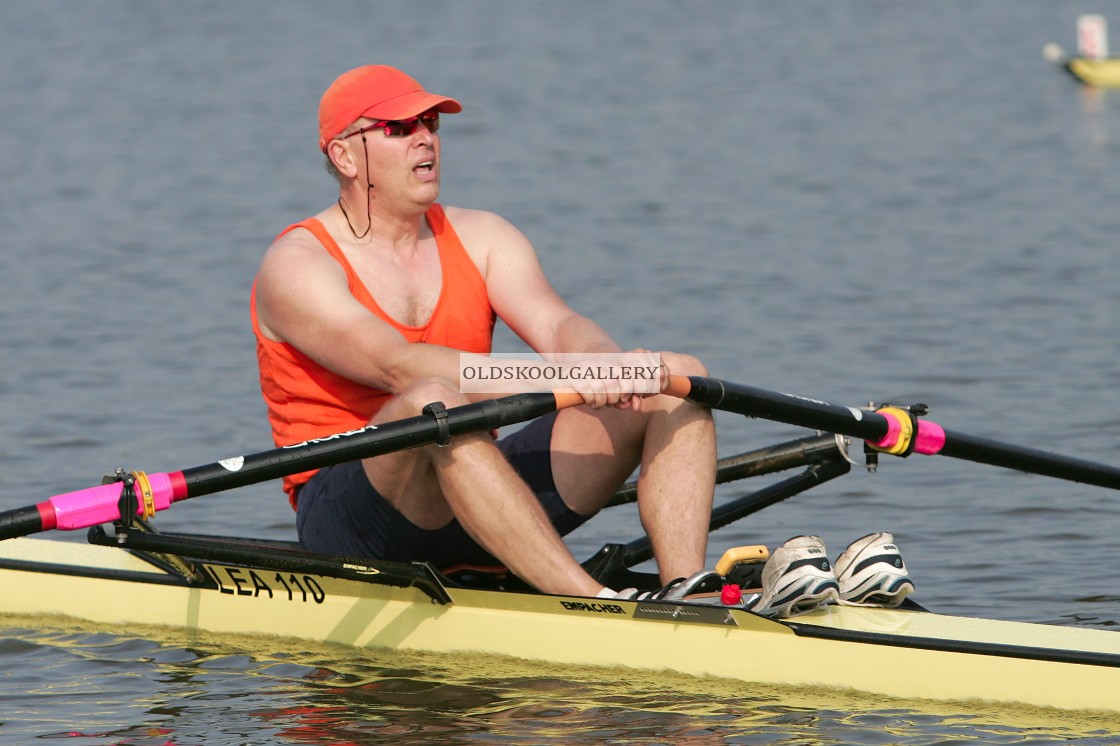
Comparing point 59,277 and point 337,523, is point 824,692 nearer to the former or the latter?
point 337,523

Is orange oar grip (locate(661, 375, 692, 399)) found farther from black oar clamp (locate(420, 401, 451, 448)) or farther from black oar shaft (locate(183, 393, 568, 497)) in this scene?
black oar clamp (locate(420, 401, 451, 448))

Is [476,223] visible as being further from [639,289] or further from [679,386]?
[639,289]

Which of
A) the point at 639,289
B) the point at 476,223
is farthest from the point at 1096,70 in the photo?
the point at 476,223

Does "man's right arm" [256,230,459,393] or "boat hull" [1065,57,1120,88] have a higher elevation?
"boat hull" [1065,57,1120,88]

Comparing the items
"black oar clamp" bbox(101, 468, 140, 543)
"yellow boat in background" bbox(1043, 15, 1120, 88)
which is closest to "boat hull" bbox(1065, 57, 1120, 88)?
"yellow boat in background" bbox(1043, 15, 1120, 88)

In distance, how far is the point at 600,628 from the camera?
5238 millimetres

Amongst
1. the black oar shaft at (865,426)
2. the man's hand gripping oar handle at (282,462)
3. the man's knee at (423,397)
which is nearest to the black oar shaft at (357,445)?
the man's hand gripping oar handle at (282,462)

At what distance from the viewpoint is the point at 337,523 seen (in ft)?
18.0

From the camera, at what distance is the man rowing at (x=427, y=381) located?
5.14 m

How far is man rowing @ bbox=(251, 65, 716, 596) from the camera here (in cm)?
514

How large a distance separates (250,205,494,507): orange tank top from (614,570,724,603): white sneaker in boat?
1.12 m

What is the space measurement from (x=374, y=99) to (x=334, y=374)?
0.94 metres

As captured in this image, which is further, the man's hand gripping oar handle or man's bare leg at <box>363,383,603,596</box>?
man's bare leg at <box>363,383,603,596</box>

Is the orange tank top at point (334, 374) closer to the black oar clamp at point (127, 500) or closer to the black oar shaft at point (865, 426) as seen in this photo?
the black oar clamp at point (127, 500)
